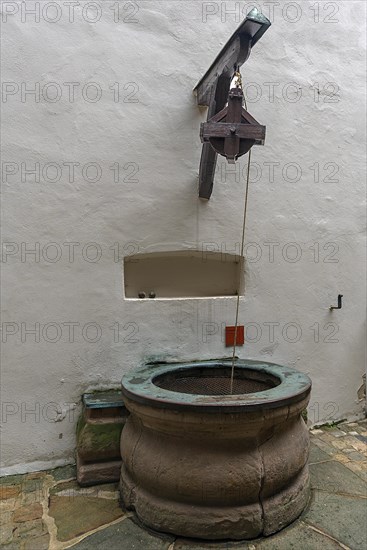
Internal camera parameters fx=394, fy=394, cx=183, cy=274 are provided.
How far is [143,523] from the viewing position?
1.86m

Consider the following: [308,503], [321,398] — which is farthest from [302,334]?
[308,503]

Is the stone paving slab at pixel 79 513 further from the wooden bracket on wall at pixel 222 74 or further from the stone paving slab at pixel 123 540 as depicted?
the wooden bracket on wall at pixel 222 74

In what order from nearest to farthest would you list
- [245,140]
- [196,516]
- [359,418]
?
[196,516] → [245,140] → [359,418]

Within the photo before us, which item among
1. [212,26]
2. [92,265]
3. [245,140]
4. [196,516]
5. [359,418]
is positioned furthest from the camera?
[359,418]

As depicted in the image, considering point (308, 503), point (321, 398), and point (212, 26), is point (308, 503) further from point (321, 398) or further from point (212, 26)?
point (212, 26)

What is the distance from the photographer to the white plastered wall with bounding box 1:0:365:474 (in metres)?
2.44

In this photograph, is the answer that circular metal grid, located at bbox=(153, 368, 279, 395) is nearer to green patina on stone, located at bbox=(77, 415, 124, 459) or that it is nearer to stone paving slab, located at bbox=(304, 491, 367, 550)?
green patina on stone, located at bbox=(77, 415, 124, 459)

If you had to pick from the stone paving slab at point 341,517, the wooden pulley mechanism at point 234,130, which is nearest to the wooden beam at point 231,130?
the wooden pulley mechanism at point 234,130

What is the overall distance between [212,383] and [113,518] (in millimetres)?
967

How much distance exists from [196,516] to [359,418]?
2.09 meters

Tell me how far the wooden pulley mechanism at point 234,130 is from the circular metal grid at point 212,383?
1.36 meters

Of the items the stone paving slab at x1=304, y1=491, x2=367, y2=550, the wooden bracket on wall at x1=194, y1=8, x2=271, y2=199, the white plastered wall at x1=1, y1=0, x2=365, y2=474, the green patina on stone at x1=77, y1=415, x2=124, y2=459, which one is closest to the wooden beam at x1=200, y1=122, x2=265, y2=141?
the wooden bracket on wall at x1=194, y1=8, x2=271, y2=199

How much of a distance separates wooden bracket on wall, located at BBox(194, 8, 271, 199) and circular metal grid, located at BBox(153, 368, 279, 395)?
1221 mm

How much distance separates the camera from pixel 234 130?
2.00 metres
